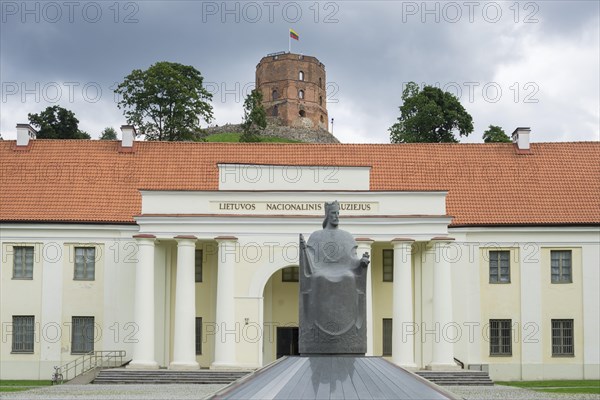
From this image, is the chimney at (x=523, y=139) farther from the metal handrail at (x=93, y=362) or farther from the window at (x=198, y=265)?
the metal handrail at (x=93, y=362)

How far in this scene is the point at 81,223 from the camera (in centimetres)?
3656

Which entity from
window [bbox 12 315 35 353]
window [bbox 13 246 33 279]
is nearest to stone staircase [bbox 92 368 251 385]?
window [bbox 12 315 35 353]

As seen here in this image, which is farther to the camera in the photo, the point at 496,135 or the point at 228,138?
the point at 228,138

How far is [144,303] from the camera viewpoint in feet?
109

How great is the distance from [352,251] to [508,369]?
26.2m

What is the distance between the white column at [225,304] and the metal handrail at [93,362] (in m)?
4.96

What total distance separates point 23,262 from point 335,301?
91.7ft

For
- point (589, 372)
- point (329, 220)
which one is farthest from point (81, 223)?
point (329, 220)

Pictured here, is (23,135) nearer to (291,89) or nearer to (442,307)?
(442,307)

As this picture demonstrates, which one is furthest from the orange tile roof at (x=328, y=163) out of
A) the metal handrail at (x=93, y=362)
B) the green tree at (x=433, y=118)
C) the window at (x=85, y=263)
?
the green tree at (x=433, y=118)

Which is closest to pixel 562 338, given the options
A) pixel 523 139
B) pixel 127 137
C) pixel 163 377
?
pixel 523 139

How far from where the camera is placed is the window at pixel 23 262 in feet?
121

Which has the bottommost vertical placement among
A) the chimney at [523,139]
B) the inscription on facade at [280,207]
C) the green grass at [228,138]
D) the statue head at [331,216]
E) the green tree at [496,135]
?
the statue head at [331,216]

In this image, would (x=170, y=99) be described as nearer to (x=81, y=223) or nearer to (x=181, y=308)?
(x=81, y=223)
